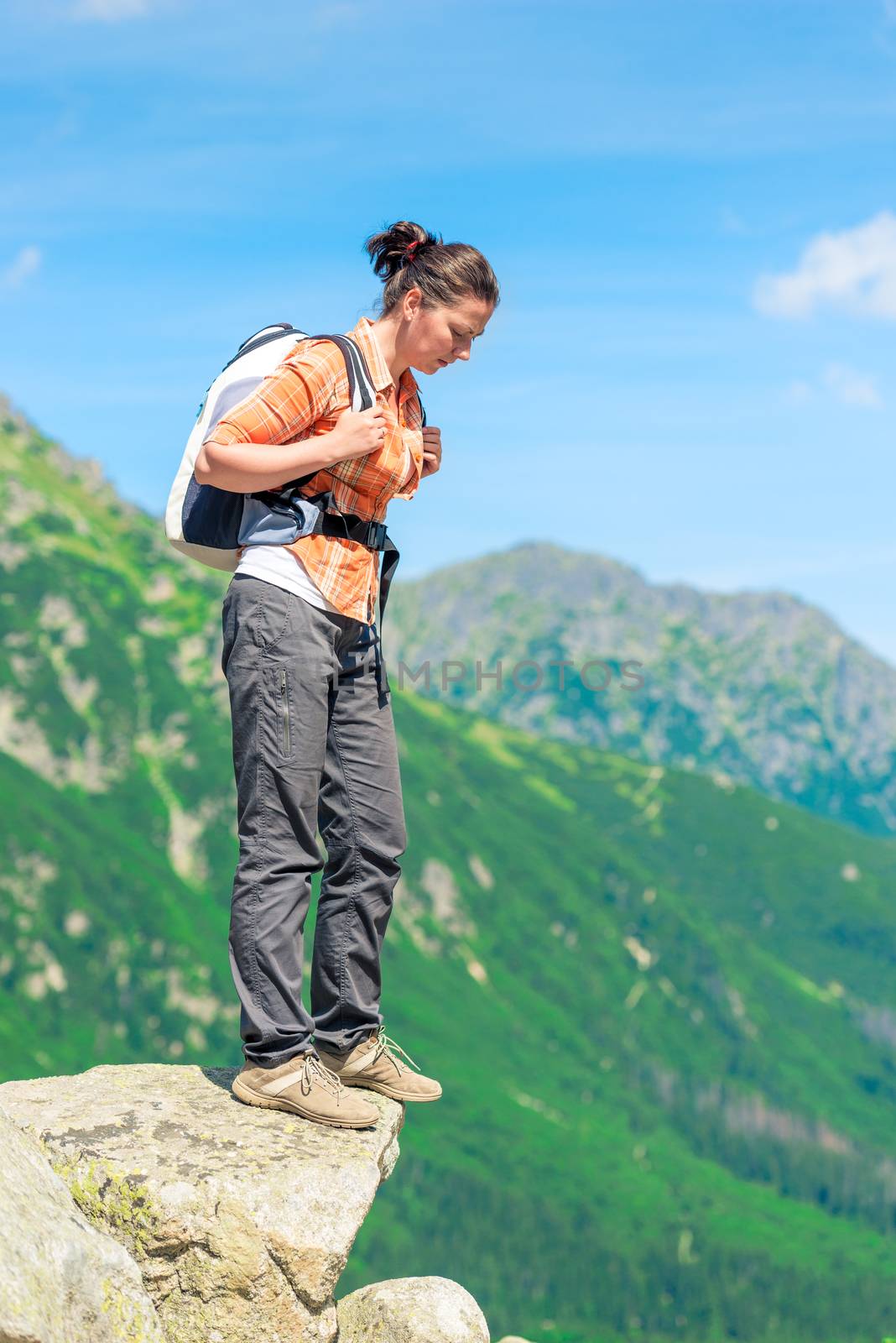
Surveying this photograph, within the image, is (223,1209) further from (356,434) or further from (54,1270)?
(356,434)

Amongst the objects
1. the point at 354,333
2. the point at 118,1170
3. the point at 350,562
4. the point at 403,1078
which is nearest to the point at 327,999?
the point at 403,1078

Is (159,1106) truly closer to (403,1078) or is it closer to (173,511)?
(403,1078)

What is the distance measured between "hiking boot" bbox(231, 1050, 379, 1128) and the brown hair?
5.11 meters

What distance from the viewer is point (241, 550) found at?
8.73m

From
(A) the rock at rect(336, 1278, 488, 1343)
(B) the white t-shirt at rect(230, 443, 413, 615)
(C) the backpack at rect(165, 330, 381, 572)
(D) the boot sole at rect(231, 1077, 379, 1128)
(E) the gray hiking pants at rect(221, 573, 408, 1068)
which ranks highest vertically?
(C) the backpack at rect(165, 330, 381, 572)

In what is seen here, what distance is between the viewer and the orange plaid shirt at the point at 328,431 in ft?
26.6

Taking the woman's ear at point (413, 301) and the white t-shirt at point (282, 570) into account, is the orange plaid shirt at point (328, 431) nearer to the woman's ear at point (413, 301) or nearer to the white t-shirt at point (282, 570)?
the white t-shirt at point (282, 570)

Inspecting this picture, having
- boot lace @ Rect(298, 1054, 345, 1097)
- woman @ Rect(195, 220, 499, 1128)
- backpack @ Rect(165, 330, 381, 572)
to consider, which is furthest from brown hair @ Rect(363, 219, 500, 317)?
boot lace @ Rect(298, 1054, 345, 1097)

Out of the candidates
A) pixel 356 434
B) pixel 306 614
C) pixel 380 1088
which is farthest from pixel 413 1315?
Answer: pixel 356 434

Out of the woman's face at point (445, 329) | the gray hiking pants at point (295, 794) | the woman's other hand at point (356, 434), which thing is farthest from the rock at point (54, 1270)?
the woman's face at point (445, 329)

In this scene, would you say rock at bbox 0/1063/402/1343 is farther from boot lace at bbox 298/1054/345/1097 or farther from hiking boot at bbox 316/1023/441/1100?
hiking boot at bbox 316/1023/441/1100

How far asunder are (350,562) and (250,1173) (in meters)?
3.95

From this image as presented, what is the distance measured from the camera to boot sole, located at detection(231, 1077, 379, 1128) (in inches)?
353

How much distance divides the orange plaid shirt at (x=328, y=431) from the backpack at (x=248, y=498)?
72mm
